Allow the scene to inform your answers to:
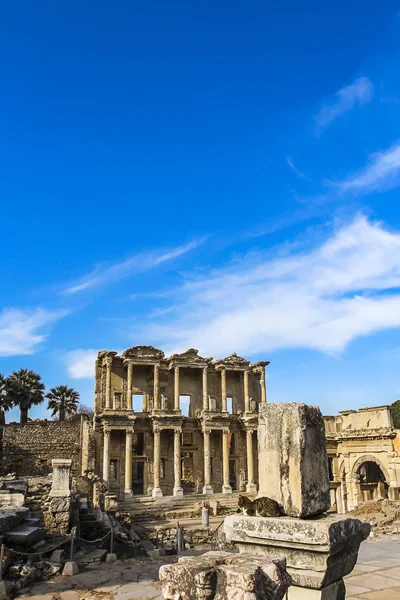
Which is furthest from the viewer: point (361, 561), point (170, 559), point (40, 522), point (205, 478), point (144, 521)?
point (205, 478)

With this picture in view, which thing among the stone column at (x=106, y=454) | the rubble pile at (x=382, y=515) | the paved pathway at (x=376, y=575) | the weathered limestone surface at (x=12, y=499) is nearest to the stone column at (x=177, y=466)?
the stone column at (x=106, y=454)

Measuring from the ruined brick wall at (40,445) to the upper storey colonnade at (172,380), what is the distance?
490 centimetres

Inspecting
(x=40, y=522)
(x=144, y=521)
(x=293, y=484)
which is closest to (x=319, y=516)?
(x=293, y=484)

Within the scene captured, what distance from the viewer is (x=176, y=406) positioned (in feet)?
113

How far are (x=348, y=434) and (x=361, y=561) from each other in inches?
920

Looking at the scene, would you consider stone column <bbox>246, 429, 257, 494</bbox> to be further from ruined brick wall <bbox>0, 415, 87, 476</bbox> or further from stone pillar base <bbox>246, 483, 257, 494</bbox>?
ruined brick wall <bbox>0, 415, 87, 476</bbox>

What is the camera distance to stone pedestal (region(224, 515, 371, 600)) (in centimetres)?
384

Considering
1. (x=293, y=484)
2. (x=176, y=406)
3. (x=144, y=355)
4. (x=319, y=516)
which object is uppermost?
(x=144, y=355)

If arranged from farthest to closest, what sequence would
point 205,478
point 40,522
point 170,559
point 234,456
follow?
point 234,456, point 205,478, point 40,522, point 170,559

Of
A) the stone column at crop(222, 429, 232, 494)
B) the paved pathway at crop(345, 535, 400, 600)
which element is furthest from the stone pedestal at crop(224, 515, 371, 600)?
the stone column at crop(222, 429, 232, 494)

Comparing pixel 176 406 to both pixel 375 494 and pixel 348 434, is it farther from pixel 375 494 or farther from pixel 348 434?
pixel 375 494

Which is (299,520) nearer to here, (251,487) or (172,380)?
(172,380)

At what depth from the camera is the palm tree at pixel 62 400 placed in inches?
1850

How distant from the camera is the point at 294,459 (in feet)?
13.9
